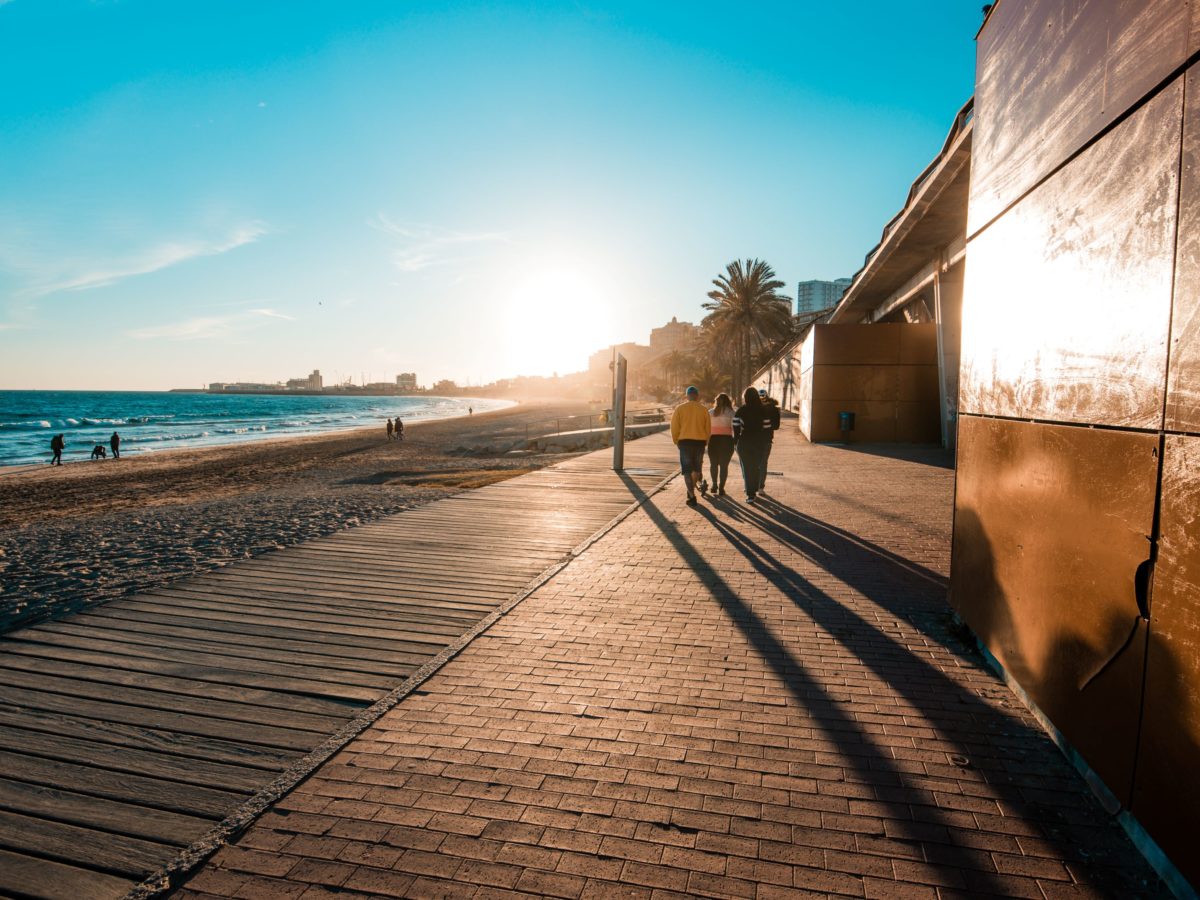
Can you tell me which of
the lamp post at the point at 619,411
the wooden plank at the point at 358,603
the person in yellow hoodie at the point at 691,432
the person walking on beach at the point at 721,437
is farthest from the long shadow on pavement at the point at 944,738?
the lamp post at the point at 619,411

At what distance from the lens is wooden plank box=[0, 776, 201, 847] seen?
243 centimetres

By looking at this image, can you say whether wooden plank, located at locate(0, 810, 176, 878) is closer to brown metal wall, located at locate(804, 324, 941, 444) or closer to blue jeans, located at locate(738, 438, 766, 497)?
blue jeans, located at locate(738, 438, 766, 497)

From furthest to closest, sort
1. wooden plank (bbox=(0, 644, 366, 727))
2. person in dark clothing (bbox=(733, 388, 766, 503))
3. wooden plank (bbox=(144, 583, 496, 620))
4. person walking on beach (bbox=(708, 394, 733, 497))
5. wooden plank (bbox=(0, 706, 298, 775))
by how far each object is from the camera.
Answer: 1. person walking on beach (bbox=(708, 394, 733, 497))
2. person in dark clothing (bbox=(733, 388, 766, 503))
3. wooden plank (bbox=(144, 583, 496, 620))
4. wooden plank (bbox=(0, 644, 366, 727))
5. wooden plank (bbox=(0, 706, 298, 775))

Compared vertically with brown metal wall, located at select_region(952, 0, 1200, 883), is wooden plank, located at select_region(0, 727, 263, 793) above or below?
below

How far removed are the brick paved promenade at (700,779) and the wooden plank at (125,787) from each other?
0.96ft

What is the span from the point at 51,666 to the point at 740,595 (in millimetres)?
4859

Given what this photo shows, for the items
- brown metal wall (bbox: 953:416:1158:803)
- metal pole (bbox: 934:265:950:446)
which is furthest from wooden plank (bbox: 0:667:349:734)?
metal pole (bbox: 934:265:950:446)

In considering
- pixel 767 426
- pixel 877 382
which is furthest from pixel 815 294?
pixel 767 426

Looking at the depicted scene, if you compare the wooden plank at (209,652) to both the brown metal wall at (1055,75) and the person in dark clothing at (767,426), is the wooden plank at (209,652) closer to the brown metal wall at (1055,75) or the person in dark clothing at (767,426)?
the brown metal wall at (1055,75)

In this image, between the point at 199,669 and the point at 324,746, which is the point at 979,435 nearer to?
the point at 324,746

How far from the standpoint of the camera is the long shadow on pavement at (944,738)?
229 cm

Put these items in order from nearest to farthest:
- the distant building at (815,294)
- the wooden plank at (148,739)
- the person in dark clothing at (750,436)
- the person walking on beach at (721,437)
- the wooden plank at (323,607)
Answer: the wooden plank at (148,739), the wooden plank at (323,607), the person in dark clothing at (750,436), the person walking on beach at (721,437), the distant building at (815,294)

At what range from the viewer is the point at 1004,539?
3514 mm

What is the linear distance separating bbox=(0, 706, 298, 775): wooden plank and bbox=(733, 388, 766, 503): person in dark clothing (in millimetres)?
7927
